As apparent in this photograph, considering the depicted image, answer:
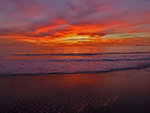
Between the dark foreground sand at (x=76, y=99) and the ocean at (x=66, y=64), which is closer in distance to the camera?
the dark foreground sand at (x=76, y=99)

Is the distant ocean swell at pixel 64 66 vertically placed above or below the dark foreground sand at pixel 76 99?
above

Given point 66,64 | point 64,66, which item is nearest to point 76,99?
point 64,66

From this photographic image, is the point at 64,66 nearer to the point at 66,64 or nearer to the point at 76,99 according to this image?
the point at 66,64

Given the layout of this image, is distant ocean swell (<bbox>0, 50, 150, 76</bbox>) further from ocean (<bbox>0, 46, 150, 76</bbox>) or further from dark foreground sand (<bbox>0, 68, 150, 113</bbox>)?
dark foreground sand (<bbox>0, 68, 150, 113</bbox>)

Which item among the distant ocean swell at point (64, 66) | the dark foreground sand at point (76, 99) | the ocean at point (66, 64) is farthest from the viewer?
the ocean at point (66, 64)

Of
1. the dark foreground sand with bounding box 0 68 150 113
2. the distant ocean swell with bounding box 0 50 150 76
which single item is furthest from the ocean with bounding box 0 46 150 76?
the dark foreground sand with bounding box 0 68 150 113

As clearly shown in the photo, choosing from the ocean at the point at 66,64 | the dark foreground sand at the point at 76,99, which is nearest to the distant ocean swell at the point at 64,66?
the ocean at the point at 66,64

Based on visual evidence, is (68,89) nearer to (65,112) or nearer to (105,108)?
(65,112)

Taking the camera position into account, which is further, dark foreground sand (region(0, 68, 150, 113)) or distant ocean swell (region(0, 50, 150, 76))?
distant ocean swell (region(0, 50, 150, 76))

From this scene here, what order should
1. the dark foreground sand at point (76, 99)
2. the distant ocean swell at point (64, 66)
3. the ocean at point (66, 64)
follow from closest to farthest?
the dark foreground sand at point (76, 99)
the distant ocean swell at point (64, 66)
the ocean at point (66, 64)

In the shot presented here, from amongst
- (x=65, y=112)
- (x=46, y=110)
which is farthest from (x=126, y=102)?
(x=46, y=110)

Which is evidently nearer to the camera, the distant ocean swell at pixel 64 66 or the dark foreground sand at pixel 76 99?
the dark foreground sand at pixel 76 99

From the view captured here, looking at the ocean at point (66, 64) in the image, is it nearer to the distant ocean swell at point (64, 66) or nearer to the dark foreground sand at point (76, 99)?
the distant ocean swell at point (64, 66)

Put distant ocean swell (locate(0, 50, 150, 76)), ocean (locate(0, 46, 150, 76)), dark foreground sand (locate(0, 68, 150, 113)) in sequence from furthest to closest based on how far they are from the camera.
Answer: ocean (locate(0, 46, 150, 76)), distant ocean swell (locate(0, 50, 150, 76)), dark foreground sand (locate(0, 68, 150, 113))
